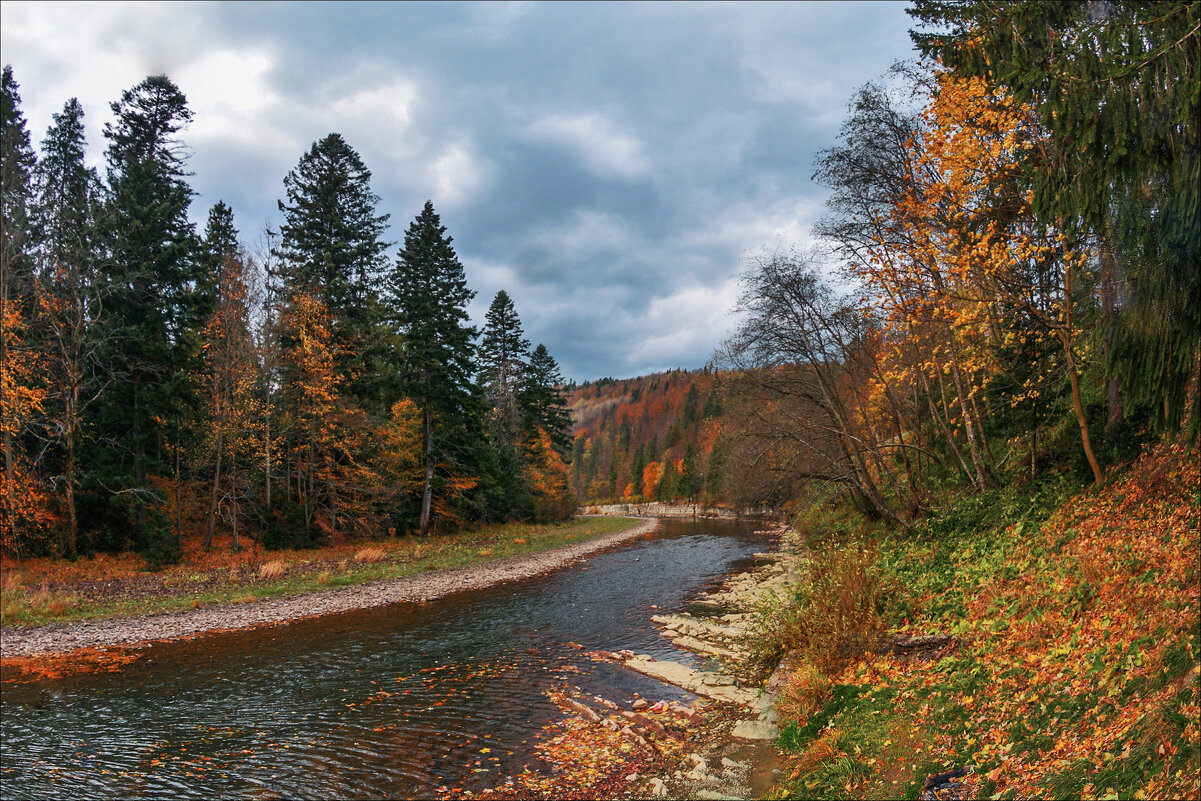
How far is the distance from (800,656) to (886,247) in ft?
24.5

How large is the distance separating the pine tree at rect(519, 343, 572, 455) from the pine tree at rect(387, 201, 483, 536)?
11136mm

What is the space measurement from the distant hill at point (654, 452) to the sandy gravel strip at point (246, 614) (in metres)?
25.3

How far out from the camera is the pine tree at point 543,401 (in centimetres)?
4634

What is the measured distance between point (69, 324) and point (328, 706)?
19429mm

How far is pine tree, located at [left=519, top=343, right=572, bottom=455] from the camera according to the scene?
46344mm

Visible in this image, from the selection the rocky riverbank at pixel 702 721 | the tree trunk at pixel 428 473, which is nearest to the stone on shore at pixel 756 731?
the rocky riverbank at pixel 702 721

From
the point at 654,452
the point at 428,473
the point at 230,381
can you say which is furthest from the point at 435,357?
the point at 654,452

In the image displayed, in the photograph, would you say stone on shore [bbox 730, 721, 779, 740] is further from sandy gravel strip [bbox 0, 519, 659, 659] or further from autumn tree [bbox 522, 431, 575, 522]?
autumn tree [bbox 522, 431, 575, 522]

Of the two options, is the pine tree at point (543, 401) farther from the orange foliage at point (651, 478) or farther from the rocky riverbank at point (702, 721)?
the orange foliage at point (651, 478)

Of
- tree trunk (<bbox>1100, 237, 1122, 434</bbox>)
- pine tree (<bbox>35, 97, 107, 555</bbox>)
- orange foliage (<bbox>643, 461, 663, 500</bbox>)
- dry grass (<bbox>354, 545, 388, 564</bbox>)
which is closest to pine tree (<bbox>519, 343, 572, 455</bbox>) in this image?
dry grass (<bbox>354, 545, 388, 564</bbox>)

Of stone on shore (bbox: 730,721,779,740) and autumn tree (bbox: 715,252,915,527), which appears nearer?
stone on shore (bbox: 730,721,779,740)

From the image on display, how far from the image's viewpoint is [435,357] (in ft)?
103

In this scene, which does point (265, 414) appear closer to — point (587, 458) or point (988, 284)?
point (988, 284)

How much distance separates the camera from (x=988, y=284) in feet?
31.1
